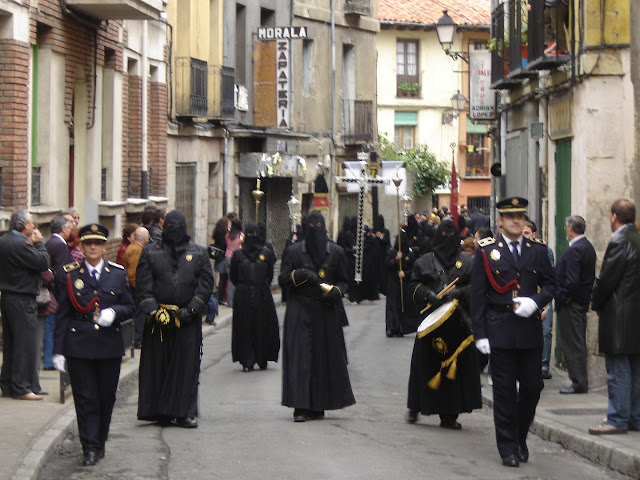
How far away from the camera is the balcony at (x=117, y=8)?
1858cm

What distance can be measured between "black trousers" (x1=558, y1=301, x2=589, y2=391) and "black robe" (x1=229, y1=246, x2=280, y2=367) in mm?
4165

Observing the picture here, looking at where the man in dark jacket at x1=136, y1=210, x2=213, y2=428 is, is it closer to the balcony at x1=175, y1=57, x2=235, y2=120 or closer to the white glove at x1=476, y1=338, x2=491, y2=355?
the white glove at x1=476, y1=338, x2=491, y2=355

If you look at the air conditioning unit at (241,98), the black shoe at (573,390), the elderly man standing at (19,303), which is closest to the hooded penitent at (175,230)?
the elderly man standing at (19,303)

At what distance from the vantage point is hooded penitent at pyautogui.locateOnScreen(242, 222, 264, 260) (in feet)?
52.9

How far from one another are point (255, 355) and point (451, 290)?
17.6ft

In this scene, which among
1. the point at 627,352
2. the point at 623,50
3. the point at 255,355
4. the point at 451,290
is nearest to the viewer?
the point at 627,352

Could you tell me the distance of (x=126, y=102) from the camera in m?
22.9

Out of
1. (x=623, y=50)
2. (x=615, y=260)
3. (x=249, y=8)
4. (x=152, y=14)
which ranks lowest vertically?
(x=615, y=260)

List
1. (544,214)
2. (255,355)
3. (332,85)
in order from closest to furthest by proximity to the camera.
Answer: (255,355), (544,214), (332,85)

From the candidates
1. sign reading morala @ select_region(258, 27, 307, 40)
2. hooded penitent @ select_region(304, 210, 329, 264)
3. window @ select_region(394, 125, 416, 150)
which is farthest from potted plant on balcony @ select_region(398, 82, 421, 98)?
hooded penitent @ select_region(304, 210, 329, 264)

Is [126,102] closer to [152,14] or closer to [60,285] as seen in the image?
[152,14]

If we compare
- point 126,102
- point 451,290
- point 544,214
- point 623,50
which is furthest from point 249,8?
point 451,290

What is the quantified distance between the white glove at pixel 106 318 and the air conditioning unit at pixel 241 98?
73.2ft

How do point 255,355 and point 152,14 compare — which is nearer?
point 255,355
